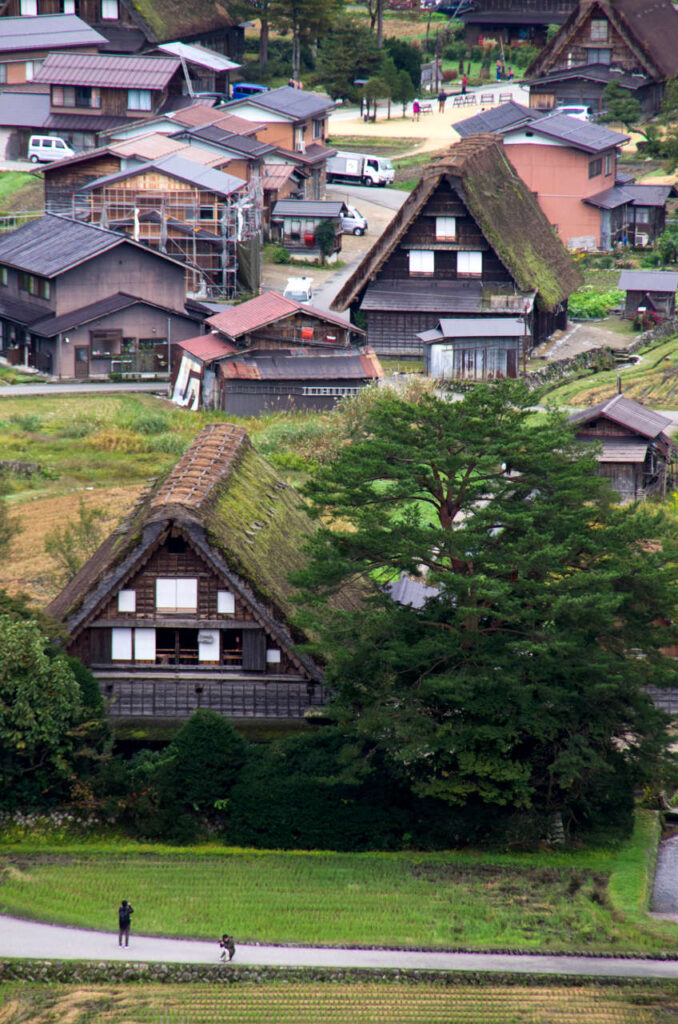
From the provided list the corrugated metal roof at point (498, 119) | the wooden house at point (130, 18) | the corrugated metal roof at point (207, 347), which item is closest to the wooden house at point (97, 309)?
the corrugated metal roof at point (207, 347)

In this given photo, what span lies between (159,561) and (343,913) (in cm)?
872

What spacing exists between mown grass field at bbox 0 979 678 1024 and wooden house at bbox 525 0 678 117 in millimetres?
75438

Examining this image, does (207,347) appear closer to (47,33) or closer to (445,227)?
(445,227)

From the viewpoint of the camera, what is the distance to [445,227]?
6319cm

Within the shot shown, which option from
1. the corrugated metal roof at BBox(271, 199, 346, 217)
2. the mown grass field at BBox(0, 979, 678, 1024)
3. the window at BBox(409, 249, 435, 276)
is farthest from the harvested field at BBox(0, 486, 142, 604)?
the corrugated metal roof at BBox(271, 199, 346, 217)

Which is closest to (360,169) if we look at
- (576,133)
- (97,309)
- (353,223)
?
(353,223)

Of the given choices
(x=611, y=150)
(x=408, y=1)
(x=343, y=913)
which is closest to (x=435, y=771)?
(x=343, y=913)

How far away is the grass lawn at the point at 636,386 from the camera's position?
5694cm

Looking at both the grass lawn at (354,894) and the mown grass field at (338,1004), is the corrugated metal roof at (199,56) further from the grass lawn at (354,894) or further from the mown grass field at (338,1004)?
the mown grass field at (338,1004)

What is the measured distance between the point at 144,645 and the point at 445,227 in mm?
34124

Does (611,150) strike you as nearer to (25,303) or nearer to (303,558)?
(25,303)

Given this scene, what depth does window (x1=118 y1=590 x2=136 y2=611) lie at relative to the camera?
108ft

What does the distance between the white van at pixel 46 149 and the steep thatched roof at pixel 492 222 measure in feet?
86.7

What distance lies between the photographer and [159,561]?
3269cm
